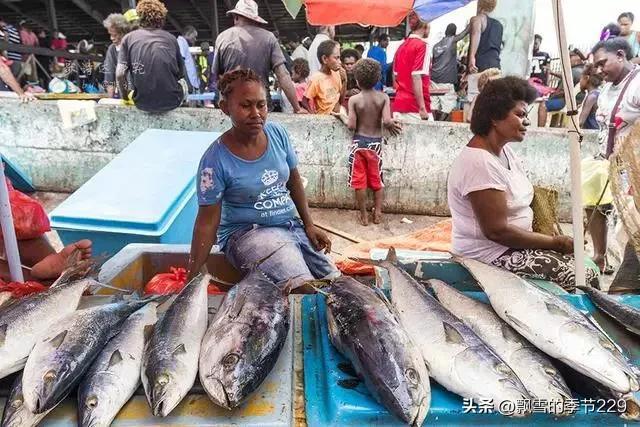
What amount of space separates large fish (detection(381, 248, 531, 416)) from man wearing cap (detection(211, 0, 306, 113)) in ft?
16.3

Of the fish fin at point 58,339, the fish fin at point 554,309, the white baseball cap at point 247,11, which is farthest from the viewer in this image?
the white baseball cap at point 247,11

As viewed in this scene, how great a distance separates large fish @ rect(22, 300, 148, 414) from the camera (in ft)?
4.65

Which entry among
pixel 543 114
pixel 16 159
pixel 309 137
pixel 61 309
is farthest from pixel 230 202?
pixel 543 114

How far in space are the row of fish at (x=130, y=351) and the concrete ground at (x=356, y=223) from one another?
385 cm

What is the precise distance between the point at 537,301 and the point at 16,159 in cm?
756

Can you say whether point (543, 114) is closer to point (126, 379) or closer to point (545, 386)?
point (545, 386)

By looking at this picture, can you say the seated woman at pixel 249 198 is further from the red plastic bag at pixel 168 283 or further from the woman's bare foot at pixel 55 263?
the woman's bare foot at pixel 55 263

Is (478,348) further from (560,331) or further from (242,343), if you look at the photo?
(242,343)

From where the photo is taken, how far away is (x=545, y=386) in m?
1.53

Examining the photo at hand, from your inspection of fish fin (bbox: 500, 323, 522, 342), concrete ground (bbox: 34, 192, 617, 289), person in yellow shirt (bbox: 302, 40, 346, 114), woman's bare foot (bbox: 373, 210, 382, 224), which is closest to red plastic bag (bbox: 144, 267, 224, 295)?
fish fin (bbox: 500, 323, 522, 342)

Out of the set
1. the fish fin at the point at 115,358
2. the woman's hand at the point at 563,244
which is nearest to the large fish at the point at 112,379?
the fish fin at the point at 115,358

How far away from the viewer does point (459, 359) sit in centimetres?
156

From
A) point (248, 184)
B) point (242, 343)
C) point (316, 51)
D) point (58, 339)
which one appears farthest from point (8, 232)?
point (316, 51)

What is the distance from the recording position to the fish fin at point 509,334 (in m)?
1.77
